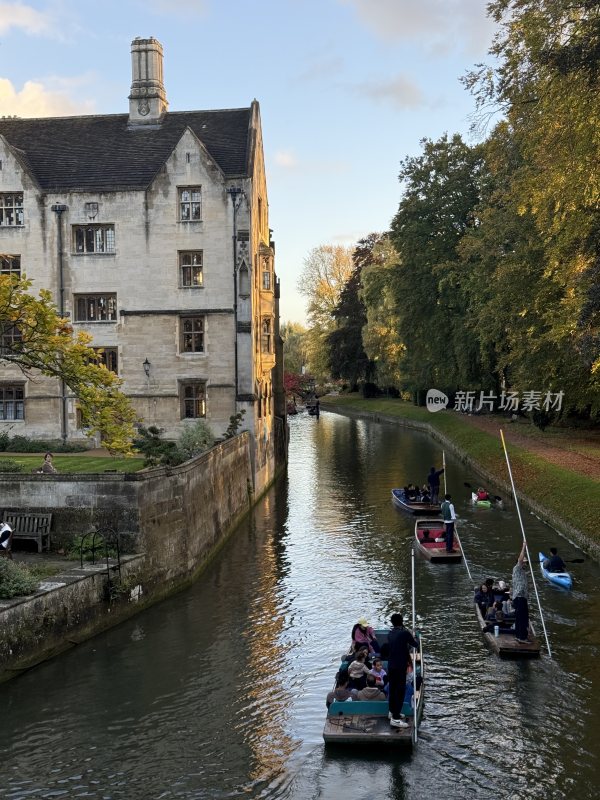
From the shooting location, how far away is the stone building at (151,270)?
3741 centimetres

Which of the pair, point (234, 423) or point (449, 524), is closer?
point (449, 524)

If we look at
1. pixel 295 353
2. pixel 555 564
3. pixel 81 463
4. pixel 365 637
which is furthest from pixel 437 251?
pixel 295 353

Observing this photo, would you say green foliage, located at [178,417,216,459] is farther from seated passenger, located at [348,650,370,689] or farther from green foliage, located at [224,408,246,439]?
seated passenger, located at [348,650,370,689]

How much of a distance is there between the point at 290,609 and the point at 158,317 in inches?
745

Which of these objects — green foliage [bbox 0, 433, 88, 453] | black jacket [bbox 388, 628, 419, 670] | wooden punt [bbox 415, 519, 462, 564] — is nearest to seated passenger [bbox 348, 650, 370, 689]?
black jacket [bbox 388, 628, 419, 670]

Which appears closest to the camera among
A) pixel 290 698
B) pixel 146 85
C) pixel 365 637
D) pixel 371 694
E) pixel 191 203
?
pixel 371 694

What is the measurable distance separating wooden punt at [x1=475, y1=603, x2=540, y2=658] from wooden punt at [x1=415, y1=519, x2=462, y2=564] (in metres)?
7.94

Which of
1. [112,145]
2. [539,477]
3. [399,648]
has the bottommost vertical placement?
[399,648]

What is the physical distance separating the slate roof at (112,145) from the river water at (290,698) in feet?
63.9

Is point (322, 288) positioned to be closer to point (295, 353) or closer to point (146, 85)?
point (295, 353)

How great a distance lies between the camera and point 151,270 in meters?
37.9

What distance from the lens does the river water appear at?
13734 millimetres

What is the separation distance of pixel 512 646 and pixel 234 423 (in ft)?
63.7

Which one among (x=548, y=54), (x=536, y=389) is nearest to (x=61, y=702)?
(x=548, y=54)
